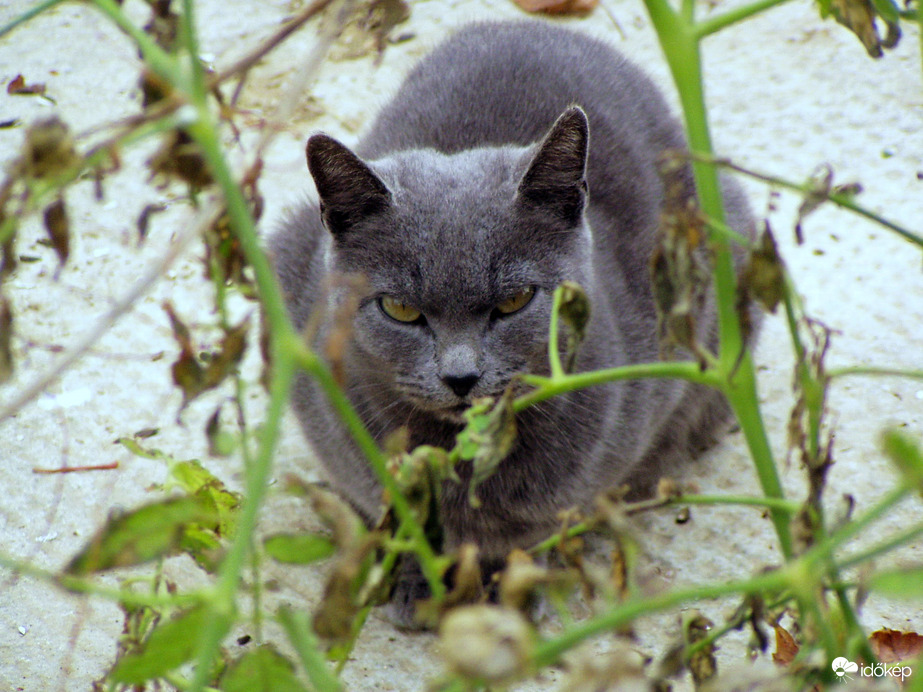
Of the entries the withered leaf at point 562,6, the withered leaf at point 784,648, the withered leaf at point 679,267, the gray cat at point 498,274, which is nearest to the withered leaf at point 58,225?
the withered leaf at point 679,267

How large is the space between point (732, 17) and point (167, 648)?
593 millimetres

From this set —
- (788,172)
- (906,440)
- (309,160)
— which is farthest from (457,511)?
(788,172)

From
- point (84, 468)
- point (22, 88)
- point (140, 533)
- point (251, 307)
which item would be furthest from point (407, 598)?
point (22, 88)

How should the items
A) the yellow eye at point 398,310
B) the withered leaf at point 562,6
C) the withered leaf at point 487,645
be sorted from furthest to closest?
the withered leaf at point 562,6, the yellow eye at point 398,310, the withered leaf at point 487,645

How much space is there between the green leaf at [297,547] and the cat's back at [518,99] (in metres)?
1.38

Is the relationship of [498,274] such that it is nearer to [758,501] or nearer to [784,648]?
[784,648]

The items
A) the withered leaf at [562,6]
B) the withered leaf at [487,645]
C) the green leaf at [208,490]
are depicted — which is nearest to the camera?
the withered leaf at [487,645]

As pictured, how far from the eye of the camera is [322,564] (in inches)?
68.2

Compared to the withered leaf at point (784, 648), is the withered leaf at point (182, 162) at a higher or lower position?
higher

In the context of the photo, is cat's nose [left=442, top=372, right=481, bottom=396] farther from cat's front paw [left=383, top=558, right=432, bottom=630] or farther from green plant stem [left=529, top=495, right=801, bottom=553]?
green plant stem [left=529, top=495, right=801, bottom=553]

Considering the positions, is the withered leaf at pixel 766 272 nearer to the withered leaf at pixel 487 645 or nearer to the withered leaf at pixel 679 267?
the withered leaf at pixel 679 267

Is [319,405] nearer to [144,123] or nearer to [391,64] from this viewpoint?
[144,123]

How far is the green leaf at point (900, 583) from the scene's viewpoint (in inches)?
18.8

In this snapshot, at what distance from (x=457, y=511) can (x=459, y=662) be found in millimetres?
1154
